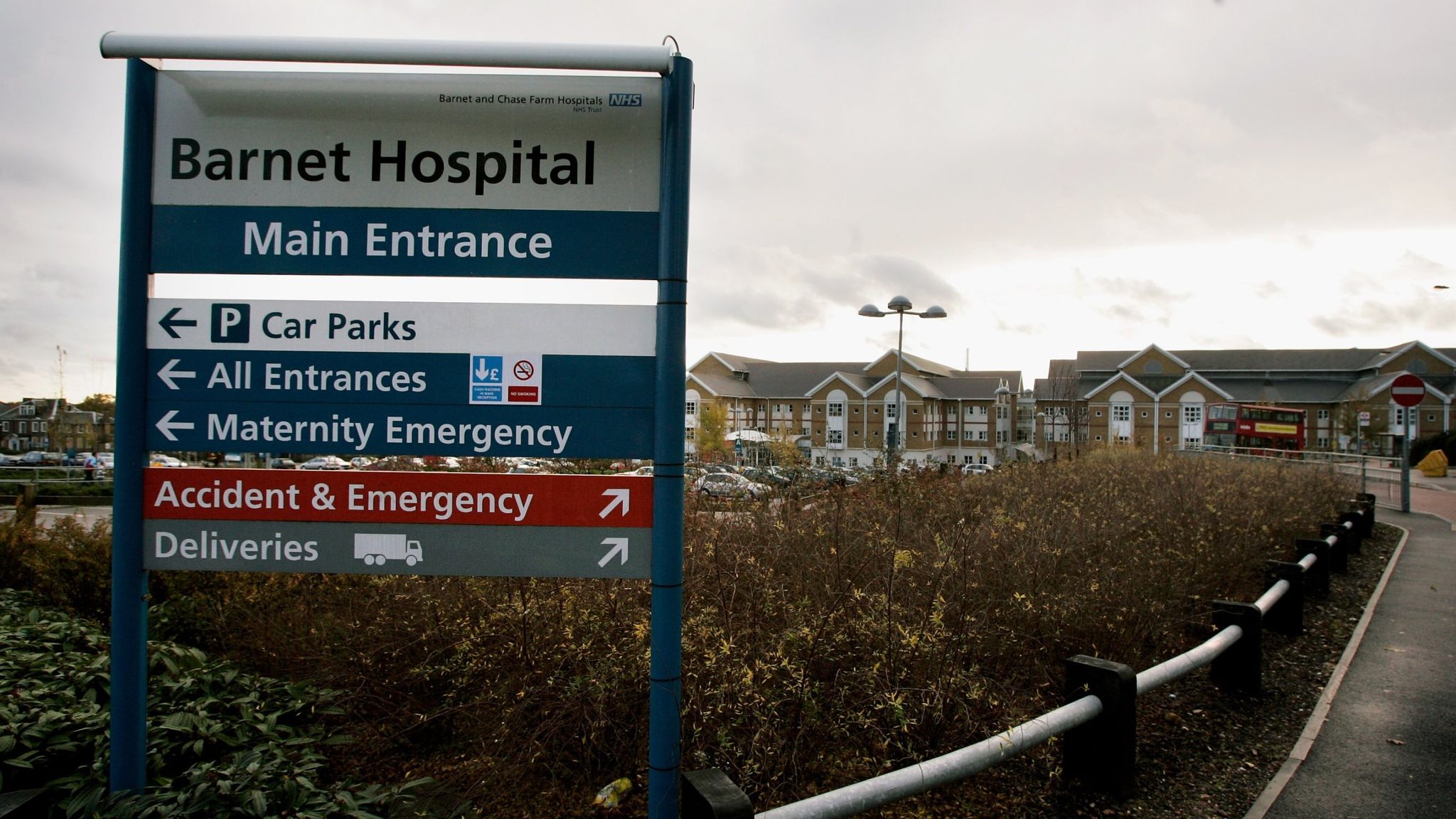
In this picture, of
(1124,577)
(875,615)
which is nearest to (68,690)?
(875,615)

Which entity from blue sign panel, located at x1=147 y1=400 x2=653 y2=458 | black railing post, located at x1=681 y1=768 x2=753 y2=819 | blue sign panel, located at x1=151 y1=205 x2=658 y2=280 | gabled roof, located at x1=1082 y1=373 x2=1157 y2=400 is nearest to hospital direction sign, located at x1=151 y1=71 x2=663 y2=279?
blue sign panel, located at x1=151 y1=205 x2=658 y2=280

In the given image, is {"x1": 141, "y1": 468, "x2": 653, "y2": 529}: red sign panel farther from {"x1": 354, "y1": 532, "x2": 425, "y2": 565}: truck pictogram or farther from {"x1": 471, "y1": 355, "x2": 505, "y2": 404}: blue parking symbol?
{"x1": 471, "y1": 355, "x2": 505, "y2": 404}: blue parking symbol

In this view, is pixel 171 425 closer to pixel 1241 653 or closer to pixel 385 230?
pixel 385 230

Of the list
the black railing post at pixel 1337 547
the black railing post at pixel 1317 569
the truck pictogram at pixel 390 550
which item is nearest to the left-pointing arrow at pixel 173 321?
the truck pictogram at pixel 390 550

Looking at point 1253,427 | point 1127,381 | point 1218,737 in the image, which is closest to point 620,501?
point 1218,737

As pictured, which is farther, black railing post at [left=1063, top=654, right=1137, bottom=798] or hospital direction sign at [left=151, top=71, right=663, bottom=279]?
black railing post at [left=1063, top=654, right=1137, bottom=798]

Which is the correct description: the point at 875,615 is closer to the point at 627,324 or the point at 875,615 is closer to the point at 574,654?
the point at 574,654

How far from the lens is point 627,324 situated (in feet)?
9.18

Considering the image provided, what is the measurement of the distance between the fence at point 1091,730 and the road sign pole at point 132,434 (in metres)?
1.98

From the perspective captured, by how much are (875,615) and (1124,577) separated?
2.38 metres

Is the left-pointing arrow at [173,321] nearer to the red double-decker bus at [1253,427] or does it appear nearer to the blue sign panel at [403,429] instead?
the blue sign panel at [403,429]

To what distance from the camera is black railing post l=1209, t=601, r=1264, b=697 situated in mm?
5246

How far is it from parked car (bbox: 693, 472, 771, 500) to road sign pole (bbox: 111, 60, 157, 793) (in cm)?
466

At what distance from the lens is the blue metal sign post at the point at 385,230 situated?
9.16ft
